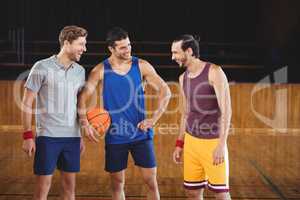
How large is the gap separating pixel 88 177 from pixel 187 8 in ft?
19.7

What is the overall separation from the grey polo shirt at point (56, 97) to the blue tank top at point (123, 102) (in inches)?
7.5

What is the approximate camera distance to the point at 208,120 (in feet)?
8.92

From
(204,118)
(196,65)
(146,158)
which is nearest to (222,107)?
(204,118)

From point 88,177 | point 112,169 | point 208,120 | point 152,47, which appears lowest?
point 88,177

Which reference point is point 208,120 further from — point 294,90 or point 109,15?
point 109,15

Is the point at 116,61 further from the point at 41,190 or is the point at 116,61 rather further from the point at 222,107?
the point at 41,190

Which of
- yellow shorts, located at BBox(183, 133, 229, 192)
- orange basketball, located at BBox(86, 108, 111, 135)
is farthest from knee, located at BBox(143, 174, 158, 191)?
orange basketball, located at BBox(86, 108, 111, 135)

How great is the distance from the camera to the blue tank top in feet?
9.67

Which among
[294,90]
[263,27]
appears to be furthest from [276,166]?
[263,27]

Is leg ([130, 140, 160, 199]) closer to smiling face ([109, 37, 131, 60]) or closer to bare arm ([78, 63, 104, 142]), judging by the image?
bare arm ([78, 63, 104, 142])

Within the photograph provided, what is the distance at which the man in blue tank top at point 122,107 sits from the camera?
2926 mm

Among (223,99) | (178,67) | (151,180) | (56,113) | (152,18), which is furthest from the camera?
(152,18)

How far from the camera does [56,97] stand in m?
2.79

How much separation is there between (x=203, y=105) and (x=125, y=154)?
24.4 inches
